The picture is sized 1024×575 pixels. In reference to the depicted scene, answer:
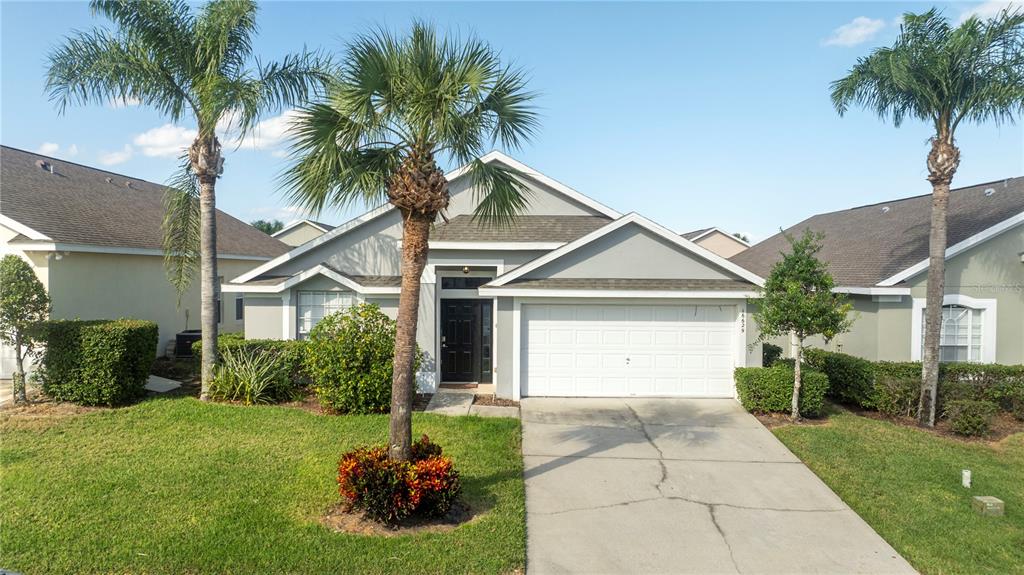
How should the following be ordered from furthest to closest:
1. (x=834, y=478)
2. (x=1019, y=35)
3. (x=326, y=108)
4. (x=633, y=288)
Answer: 1. (x=633, y=288)
2. (x=1019, y=35)
3. (x=834, y=478)
4. (x=326, y=108)

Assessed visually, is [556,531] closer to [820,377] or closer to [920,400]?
[820,377]

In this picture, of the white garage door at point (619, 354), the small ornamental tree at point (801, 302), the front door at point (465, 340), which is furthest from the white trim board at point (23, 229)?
the small ornamental tree at point (801, 302)

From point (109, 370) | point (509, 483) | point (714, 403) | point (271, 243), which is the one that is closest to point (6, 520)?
point (109, 370)

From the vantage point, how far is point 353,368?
11273 mm

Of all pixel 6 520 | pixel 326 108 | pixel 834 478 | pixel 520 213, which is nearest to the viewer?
pixel 6 520

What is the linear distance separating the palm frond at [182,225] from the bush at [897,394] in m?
15.9

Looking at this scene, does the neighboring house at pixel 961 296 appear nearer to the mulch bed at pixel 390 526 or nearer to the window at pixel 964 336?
the window at pixel 964 336

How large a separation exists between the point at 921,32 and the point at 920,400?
7.42 m

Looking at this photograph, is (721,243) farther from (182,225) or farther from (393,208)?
(182,225)

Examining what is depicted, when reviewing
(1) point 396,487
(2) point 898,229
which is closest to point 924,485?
(1) point 396,487

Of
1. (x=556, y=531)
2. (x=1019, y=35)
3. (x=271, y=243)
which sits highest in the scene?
(x=1019, y=35)

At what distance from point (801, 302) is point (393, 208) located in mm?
9407

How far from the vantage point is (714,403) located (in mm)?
12758

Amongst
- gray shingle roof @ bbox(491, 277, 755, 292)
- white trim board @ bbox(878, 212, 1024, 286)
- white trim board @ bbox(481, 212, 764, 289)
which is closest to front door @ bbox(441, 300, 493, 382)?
white trim board @ bbox(481, 212, 764, 289)
